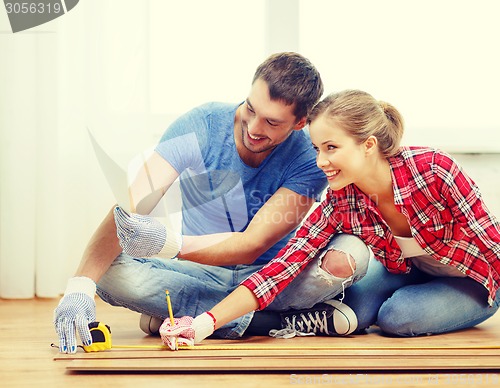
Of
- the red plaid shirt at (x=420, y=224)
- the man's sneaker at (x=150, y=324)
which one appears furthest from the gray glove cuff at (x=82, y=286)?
the red plaid shirt at (x=420, y=224)

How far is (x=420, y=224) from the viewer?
5.47 feet

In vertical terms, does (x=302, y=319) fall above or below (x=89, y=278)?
below

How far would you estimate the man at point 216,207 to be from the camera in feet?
5.31

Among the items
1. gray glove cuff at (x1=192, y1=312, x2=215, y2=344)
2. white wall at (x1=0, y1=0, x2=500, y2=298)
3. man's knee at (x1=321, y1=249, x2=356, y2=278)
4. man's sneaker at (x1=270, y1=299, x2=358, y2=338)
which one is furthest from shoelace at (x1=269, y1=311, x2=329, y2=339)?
white wall at (x1=0, y1=0, x2=500, y2=298)

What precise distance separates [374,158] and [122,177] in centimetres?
85

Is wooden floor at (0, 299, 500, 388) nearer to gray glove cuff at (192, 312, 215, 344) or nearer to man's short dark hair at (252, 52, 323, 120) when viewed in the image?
gray glove cuff at (192, 312, 215, 344)

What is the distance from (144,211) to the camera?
172 centimetres

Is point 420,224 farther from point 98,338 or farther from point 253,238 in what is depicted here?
point 98,338

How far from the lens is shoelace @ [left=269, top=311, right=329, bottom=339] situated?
1.77 m

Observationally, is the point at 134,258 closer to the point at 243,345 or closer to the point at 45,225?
the point at 243,345

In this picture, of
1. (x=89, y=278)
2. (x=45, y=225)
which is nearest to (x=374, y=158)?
(x=89, y=278)

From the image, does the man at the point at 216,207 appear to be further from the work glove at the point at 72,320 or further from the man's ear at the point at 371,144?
the man's ear at the point at 371,144

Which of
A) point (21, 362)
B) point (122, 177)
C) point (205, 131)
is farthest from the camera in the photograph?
point (122, 177)

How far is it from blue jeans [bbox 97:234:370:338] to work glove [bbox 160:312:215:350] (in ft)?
0.47
